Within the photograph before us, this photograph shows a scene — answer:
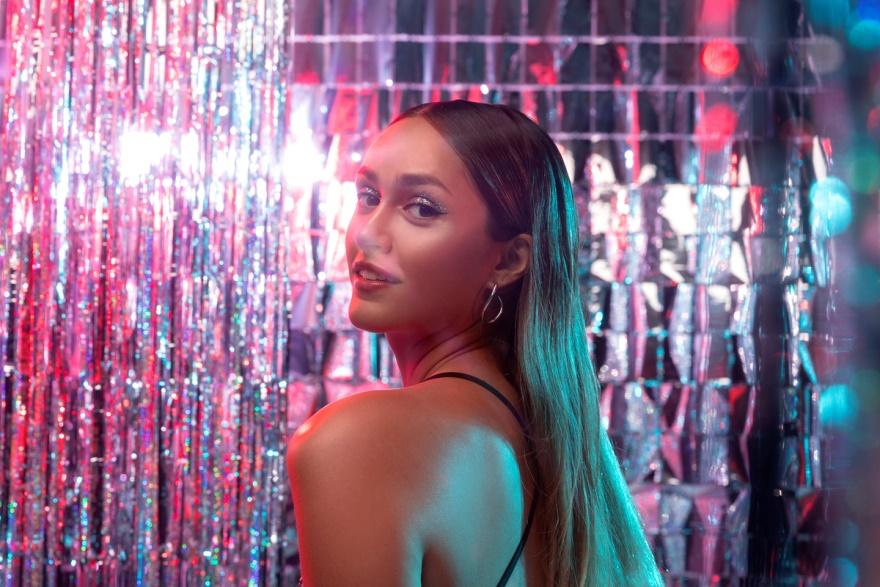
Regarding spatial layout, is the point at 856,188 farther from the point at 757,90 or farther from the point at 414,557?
the point at 414,557

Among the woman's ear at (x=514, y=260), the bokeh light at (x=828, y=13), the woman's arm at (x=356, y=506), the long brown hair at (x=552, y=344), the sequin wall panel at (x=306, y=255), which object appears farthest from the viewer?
the bokeh light at (x=828, y=13)

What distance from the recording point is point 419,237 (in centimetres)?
131

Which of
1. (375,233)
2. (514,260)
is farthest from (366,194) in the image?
(514,260)

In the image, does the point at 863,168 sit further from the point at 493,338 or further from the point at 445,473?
the point at 445,473

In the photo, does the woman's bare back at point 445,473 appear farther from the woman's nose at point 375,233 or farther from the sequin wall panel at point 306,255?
the sequin wall panel at point 306,255

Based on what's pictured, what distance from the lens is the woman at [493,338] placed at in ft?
3.72

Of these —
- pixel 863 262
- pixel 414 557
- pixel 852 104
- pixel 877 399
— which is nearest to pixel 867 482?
pixel 877 399

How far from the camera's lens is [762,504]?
9.20ft

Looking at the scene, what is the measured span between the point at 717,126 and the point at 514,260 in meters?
1.64

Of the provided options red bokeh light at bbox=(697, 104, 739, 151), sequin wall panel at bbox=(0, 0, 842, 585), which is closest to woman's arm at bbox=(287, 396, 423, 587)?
sequin wall panel at bbox=(0, 0, 842, 585)

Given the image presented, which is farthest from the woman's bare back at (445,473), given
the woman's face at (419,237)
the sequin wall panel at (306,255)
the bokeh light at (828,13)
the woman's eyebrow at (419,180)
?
the bokeh light at (828,13)

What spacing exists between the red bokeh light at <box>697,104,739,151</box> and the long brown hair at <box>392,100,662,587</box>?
1.53 m

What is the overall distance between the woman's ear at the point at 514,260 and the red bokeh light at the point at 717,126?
5.28 feet

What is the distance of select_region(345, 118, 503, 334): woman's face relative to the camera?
1314mm
